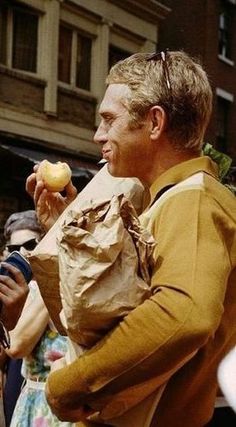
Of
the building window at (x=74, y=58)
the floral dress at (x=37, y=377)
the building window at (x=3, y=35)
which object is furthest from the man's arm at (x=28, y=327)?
the building window at (x=74, y=58)

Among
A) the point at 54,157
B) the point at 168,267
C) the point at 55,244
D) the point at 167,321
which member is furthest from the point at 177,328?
the point at 54,157

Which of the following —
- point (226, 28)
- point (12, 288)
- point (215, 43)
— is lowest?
point (12, 288)

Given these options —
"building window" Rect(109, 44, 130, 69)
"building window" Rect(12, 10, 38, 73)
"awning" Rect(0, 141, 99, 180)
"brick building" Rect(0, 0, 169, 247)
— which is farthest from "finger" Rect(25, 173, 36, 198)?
"building window" Rect(109, 44, 130, 69)

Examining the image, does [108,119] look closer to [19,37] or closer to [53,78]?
[19,37]

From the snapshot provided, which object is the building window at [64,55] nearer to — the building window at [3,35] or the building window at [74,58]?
the building window at [74,58]

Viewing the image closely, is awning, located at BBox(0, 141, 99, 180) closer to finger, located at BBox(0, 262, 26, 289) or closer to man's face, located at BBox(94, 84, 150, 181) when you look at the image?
finger, located at BBox(0, 262, 26, 289)

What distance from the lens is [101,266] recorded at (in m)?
1.77

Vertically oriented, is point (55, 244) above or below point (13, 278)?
above

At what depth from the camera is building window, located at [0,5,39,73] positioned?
15.1 m

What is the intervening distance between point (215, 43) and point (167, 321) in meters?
21.5

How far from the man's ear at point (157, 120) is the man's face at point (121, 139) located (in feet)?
0.06

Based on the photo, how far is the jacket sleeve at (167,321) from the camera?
175 centimetres

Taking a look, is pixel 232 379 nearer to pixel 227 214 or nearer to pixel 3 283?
pixel 227 214

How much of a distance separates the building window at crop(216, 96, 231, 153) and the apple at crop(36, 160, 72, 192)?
2106cm
